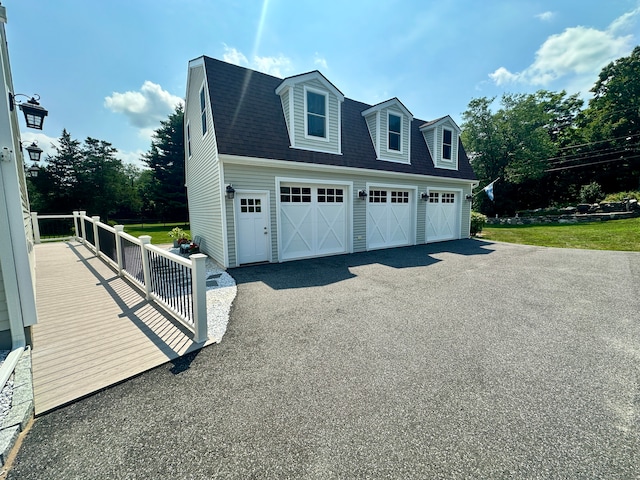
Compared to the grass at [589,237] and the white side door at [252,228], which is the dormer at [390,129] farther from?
the grass at [589,237]

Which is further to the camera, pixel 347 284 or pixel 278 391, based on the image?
pixel 347 284

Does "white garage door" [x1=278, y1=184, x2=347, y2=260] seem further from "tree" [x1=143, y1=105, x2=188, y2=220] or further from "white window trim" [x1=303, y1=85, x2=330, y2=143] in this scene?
"tree" [x1=143, y1=105, x2=188, y2=220]

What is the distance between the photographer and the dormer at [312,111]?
7.57 meters

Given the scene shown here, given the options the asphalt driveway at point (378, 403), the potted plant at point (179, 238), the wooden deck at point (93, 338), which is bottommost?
the asphalt driveway at point (378, 403)

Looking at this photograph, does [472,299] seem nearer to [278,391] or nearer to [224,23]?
[278,391]

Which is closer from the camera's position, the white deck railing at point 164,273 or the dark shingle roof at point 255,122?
the white deck railing at point 164,273

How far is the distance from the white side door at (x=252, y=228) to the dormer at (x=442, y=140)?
8.35 meters

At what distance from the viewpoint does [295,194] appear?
786cm

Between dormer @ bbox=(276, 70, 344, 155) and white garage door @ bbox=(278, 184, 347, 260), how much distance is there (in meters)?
1.35

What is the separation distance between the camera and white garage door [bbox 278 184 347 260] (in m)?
7.74

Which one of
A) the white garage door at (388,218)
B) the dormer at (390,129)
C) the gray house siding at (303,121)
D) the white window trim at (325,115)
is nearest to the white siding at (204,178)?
the gray house siding at (303,121)

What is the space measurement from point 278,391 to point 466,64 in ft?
39.9

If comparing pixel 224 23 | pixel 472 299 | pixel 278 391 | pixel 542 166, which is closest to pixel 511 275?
pixel 472 299

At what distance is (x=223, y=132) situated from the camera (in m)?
6.60
